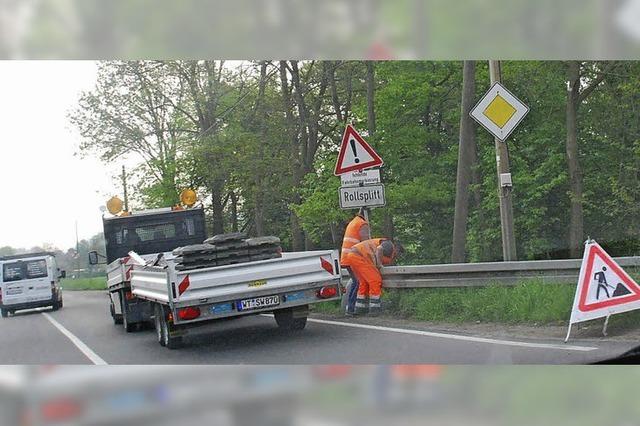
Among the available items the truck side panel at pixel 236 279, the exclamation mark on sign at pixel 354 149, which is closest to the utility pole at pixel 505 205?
the exclamation mark on sign at pixel 354 149

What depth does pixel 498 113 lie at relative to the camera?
5.21 metres

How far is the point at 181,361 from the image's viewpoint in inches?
171

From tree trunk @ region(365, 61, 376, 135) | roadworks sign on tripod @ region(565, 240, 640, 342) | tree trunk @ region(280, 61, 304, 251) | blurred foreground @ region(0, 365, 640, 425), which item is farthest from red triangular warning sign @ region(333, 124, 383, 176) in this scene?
roadworks sign on tripod @ region(565, 240, 640, 342)

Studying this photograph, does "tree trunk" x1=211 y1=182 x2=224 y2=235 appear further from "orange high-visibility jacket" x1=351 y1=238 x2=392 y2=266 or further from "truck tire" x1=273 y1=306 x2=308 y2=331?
"orange high-visibility jacket" x1=351 y1=238 x2=392 y2=266

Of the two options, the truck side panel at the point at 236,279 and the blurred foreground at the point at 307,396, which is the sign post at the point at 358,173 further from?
the blurred foreground at the point at 307,396

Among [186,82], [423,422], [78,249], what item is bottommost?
[423,422]

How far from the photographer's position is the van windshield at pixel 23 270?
4.40 metres

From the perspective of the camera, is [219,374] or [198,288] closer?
[219,374]

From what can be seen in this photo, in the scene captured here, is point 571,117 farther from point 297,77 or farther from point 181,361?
point 181,361

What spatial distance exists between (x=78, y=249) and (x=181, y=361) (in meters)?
0.91

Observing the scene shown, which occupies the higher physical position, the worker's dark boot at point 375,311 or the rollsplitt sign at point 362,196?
the rollsplitt sign at point 362,196

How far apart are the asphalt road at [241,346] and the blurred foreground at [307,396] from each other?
9.2 inches

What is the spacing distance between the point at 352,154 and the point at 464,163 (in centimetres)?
73

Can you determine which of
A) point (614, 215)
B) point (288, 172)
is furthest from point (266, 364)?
point (614, 215)
